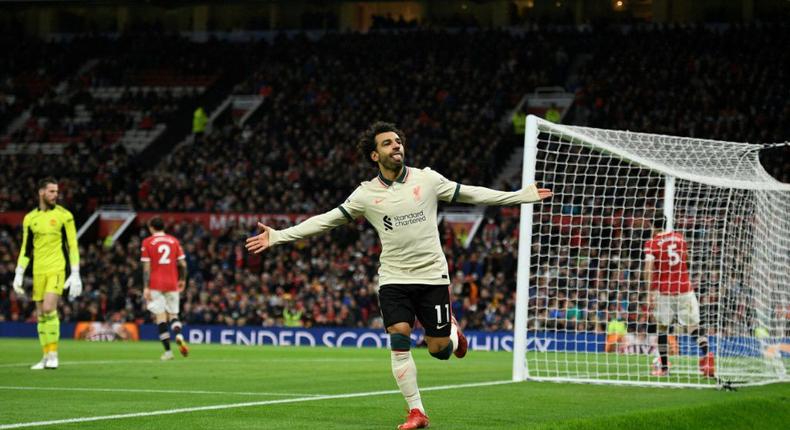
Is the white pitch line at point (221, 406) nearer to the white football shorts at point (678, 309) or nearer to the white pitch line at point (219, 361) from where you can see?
the white football shorts at point (678, 309)

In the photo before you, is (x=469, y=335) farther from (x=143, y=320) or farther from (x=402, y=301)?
(x=402, y=301)

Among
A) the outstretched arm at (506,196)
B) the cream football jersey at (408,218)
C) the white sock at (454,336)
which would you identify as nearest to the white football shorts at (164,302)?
the white sock at (454,336)

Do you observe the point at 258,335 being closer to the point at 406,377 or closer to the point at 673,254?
the point at 673,254

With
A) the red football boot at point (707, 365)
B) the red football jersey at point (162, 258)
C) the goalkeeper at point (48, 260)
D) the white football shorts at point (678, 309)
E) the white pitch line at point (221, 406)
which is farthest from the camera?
the red football jersey at point (162, 258)

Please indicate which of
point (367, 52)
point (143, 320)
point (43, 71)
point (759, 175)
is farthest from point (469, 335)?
point (43, 71)

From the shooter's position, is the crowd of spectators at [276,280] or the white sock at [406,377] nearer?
the white sock at [406,377]

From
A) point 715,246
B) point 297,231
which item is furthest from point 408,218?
point 715,246

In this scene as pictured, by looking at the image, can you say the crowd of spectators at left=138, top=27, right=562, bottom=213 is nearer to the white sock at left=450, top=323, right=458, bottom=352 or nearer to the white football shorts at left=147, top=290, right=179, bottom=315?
the white football shorts at left=147, top=290, right=179, bottom=315

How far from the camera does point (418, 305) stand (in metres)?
8.45

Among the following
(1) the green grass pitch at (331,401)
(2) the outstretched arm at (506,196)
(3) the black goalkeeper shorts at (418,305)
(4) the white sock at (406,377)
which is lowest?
(1) the green grass pitch at (331,401)

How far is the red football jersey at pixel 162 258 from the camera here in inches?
706

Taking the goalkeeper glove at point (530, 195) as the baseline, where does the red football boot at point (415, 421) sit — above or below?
below

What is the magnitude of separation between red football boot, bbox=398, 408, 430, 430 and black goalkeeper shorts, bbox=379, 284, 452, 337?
631 mm

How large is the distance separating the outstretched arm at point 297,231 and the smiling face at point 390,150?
0.52 m
